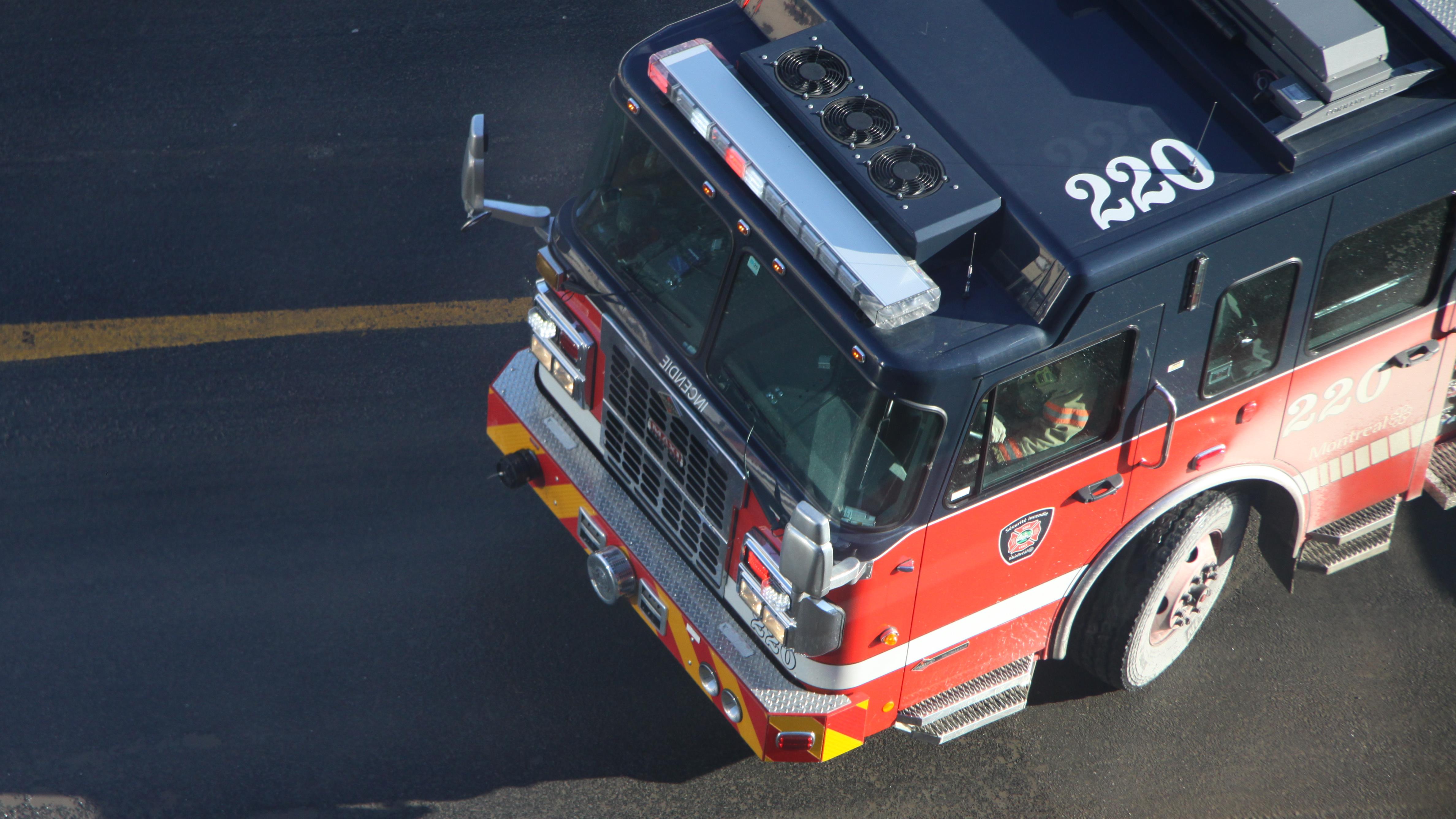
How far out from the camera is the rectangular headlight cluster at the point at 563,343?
5.88 meters

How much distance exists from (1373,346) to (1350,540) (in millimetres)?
1194

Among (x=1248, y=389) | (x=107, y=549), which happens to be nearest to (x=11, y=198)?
(x=107, y=549)

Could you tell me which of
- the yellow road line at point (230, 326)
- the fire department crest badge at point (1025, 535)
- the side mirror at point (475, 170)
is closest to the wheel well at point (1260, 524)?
the fire department crest badge at point (1025, 535)

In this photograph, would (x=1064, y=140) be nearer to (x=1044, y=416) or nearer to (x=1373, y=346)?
(x=1044, y=416)

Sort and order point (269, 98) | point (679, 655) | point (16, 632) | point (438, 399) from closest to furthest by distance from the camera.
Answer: point (679, 655) < point (16, 632) < point (438, 399) < point (269, 98)

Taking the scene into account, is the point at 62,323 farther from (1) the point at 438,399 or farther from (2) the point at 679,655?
(2) the point at 679,655

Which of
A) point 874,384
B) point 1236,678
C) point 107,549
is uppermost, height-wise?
point 874,384

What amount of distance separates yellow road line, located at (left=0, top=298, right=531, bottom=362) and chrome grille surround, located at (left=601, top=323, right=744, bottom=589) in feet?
7.02

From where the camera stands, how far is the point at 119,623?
6.54 m

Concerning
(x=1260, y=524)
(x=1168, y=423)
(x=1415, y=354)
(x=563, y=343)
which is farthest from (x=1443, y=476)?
(x=563, y=343)

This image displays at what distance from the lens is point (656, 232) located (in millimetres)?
5480

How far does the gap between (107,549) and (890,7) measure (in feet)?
14.6

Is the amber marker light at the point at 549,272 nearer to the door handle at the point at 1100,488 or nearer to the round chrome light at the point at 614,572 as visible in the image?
the round chrome light at the point at 614,572

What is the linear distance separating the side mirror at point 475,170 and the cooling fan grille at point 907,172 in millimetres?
1647
